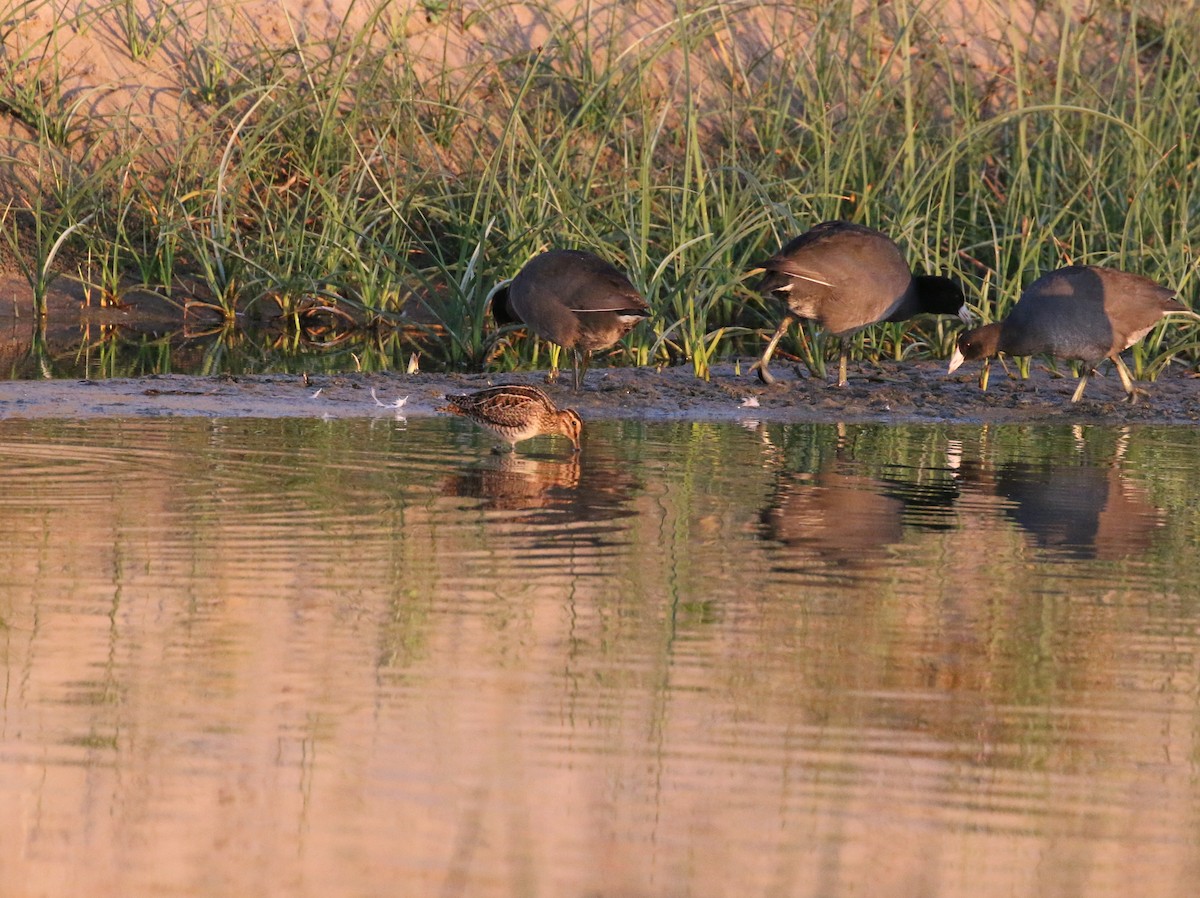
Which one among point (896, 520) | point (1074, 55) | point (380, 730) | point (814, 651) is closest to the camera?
point (380, 730)

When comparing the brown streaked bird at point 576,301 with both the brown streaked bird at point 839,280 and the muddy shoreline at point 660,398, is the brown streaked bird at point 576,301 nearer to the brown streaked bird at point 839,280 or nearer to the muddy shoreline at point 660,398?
the muddy shoreline at point 660,398

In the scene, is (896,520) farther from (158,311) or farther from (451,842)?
(158,311)

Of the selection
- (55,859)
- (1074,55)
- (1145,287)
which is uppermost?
(1074,55)

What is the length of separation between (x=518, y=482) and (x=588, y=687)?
306 cm

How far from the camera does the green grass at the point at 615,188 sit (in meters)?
11.5

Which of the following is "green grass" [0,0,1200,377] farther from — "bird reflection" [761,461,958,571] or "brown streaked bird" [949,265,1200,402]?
"bird reflection" [761,461,958,571]

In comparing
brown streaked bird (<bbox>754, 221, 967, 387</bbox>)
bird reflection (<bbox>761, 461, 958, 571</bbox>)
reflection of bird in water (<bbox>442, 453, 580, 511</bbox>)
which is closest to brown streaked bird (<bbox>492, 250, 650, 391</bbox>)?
brown streaked bird (<bbox>754, 221, 967, 387</bbox>)

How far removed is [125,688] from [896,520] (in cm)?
305

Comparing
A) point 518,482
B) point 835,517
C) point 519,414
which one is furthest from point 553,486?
point 835,517

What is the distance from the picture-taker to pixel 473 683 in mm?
4164

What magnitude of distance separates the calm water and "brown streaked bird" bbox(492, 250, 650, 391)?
2.84 metres

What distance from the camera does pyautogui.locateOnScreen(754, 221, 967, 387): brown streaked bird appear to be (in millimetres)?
10172

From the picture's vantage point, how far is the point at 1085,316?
32.9 feet

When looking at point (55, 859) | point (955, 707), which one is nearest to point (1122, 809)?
point (955, 707)
